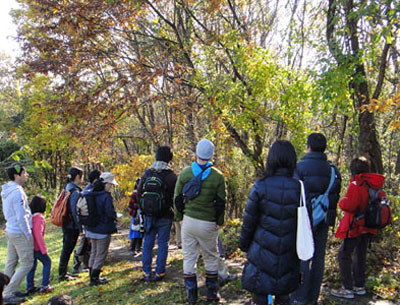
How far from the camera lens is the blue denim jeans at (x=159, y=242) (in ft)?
18.0

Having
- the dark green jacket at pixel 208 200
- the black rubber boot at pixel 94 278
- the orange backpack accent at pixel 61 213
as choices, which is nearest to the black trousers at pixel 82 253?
the orange backpack accent at pixel 61 213

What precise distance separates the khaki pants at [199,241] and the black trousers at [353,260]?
5.63 ft

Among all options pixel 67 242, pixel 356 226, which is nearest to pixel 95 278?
pixel 67 242

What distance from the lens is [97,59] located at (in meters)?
8.40

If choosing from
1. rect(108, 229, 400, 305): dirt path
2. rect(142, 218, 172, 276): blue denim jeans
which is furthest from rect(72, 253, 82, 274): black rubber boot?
rect(142, 218, 172, 276): blue denim jeans

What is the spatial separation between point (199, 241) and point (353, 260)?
2167 millimetres

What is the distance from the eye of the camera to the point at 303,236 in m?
3.04

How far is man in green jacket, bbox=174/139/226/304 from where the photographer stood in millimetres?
4426

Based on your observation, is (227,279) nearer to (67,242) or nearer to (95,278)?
(95,278)

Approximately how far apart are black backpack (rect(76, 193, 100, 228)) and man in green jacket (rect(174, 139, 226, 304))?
1950mm

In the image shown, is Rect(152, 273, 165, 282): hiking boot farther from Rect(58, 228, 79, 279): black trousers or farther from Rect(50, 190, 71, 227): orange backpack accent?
Rect(50, 190, 71, 227): orange backpack accent

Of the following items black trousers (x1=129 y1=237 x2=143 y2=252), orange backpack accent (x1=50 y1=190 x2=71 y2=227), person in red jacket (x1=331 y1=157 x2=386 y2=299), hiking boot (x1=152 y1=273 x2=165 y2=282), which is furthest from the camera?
black trousers (x1=129 y1=237 x2=143 y2=252)

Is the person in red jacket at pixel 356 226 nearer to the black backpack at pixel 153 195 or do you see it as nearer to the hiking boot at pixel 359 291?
the hiking boot at pixel 359 291

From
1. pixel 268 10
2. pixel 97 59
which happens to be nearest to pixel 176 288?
pixel 97 59
